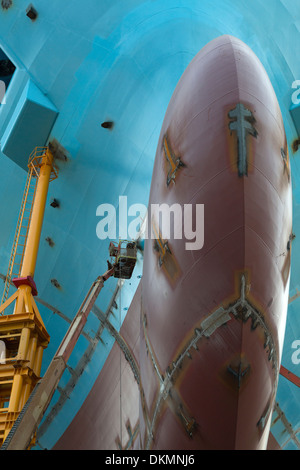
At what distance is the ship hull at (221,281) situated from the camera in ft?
12.2

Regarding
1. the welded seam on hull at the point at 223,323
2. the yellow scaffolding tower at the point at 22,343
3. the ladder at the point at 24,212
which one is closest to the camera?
the welded seam on hull at the point at 223,323

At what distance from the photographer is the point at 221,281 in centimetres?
377

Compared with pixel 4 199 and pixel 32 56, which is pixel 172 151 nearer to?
pixel 32 56

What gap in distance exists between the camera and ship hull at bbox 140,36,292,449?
12.2ft

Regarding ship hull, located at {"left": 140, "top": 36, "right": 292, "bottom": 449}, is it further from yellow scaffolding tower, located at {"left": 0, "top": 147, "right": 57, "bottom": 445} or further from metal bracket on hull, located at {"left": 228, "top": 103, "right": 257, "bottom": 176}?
yellow scaffolding tower, located at {"left": 0, "top": 147, "right": 57, "bottom": 445}
